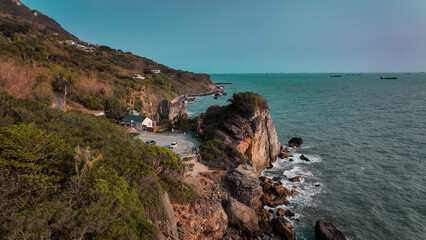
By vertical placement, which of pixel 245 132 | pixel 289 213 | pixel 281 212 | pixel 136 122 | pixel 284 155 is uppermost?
pixel 136 122

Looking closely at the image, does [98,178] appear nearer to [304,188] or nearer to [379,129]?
[304,188]

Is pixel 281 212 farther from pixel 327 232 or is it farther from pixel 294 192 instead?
pixel 294 192

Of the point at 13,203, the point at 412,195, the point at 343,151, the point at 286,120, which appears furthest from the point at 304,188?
the point at 286,120

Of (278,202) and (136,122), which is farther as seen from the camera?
(136,122)

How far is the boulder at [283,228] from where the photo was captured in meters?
20.3

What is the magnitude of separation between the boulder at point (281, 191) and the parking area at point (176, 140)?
12.4 meters

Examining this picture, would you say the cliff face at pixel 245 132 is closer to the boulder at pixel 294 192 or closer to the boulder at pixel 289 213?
the boulder at pixel 294 192

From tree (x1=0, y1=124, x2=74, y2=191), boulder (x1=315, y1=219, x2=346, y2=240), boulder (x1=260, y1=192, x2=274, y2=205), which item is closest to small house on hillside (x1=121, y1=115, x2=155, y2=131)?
tree (x1=0, y1=124, x2=74, y2=191)

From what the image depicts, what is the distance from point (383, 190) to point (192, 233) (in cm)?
2573

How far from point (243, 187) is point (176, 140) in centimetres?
1446

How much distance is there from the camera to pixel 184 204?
1955cm

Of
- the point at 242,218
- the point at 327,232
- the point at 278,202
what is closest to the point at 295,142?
the point at 278,202

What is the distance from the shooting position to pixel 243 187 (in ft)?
76.9

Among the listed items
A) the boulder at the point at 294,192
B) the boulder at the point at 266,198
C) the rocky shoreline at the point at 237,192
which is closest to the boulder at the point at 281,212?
the rocky shoreline at the point at 237,192
